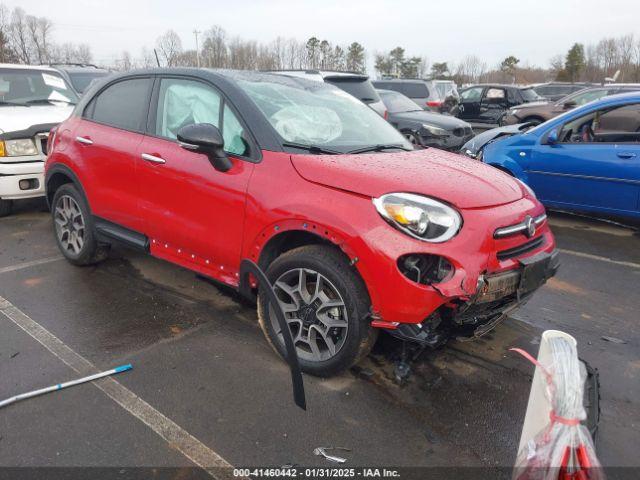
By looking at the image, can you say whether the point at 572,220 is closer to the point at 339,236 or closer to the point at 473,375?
the point at 473,375

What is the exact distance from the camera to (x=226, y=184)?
3.23m

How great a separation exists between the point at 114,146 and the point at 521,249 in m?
3.08

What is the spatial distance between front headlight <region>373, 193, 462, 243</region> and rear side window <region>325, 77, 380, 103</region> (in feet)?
24.7

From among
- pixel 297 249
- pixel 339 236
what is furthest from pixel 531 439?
pixel 297 249

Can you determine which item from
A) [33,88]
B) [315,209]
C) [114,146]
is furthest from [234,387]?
[33,88]

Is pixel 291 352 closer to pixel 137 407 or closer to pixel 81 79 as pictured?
pixel 137 407

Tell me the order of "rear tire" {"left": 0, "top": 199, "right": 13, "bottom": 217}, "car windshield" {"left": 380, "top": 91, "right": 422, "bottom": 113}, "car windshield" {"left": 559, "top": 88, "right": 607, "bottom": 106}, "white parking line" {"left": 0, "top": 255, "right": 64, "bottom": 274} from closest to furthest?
"white parking line" {"left": 0, "top": 255, "right": 64, "bottom": 274} < "rear tire" {"left": 0, "top": 199, "right": 13, "bottom": 217} < "car windshield" {"left": 380, "top": 91, "right": 422, "bottom": 113} < "car windshield" {"left": 559, "top": 88, "right": 607, "bottom": 106}

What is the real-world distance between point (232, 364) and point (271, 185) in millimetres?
1134

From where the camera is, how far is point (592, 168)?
5.85m

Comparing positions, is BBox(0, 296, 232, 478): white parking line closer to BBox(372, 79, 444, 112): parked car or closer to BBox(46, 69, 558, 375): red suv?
BBox(46, 69, 558, 375): red suv

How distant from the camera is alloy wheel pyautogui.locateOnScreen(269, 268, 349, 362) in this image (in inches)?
113

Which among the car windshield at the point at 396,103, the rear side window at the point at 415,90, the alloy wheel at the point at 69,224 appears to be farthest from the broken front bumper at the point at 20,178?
the rear side window at the point at 415,90

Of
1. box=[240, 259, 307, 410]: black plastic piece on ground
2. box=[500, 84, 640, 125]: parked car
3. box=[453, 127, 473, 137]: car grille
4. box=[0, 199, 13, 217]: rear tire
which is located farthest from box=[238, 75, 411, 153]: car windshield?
box=[500, 84, 640, 125]: parked car

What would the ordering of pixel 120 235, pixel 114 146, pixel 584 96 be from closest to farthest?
pixel 114 146, pixel 120 235, pixel 584 96
